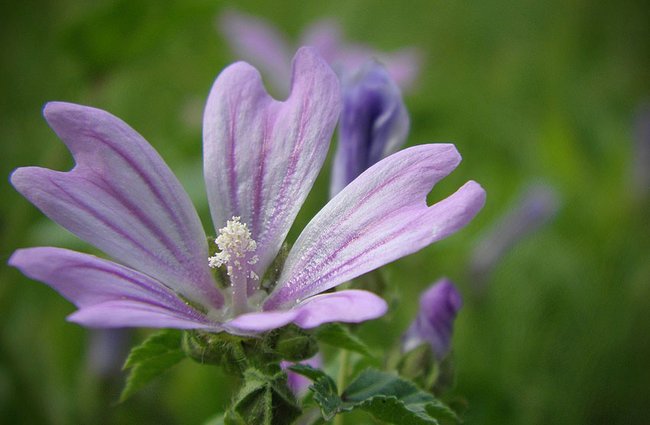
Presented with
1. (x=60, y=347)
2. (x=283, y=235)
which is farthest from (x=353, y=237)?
(x=60, y=347)

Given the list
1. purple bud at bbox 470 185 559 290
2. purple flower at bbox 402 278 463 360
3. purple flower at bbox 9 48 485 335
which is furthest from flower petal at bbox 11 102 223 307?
purple bud at bbox 470 185 559 290

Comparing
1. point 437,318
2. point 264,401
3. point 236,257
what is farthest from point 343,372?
point 264,401

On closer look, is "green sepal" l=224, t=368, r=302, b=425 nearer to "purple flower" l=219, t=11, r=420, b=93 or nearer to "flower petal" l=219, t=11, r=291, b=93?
"purple flower" l=219, t=11, r=420, b=93

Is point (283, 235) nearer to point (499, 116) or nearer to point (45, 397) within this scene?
point (45, 397)

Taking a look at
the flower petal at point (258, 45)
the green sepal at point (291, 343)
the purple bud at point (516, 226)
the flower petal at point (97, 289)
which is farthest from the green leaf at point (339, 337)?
the flower petal at point (258, 45)

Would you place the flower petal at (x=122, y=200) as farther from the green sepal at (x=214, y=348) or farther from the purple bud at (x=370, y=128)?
the purple bud at (x=370, y=128)

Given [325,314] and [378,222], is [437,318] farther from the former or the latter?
[325,314]
